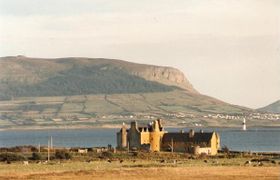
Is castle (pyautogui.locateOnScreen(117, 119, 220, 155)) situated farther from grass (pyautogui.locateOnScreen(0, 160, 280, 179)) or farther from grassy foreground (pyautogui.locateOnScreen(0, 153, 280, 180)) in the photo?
grass (pyautogui.locateOnScreen(0, 160, 280, 179))

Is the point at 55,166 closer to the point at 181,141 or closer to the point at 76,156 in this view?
the point at 76,156

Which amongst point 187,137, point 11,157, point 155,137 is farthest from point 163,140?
point 11,157

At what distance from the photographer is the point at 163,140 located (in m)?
128

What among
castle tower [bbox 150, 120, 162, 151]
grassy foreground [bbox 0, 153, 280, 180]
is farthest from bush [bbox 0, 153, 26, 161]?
castle tower [bbox 150, 120, 162, 151]

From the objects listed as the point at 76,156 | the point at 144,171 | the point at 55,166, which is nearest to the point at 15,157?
the point at 76,156

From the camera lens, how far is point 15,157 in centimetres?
9788

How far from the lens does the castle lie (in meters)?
123

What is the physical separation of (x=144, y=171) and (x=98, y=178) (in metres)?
8.10

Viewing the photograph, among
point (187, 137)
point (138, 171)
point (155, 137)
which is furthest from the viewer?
point (155, 137)

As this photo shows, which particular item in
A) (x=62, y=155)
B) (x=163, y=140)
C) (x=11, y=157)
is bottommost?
(x=11, y=157)

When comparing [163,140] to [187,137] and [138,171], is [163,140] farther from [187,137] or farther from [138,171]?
[138,171]

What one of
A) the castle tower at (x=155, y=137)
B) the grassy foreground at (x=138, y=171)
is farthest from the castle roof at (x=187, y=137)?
the grassy foreground at (x=138, y=171)

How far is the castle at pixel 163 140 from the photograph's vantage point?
123000 millimetres

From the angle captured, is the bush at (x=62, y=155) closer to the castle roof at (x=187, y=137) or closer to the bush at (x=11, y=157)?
the bush at (x=11, y=157)
